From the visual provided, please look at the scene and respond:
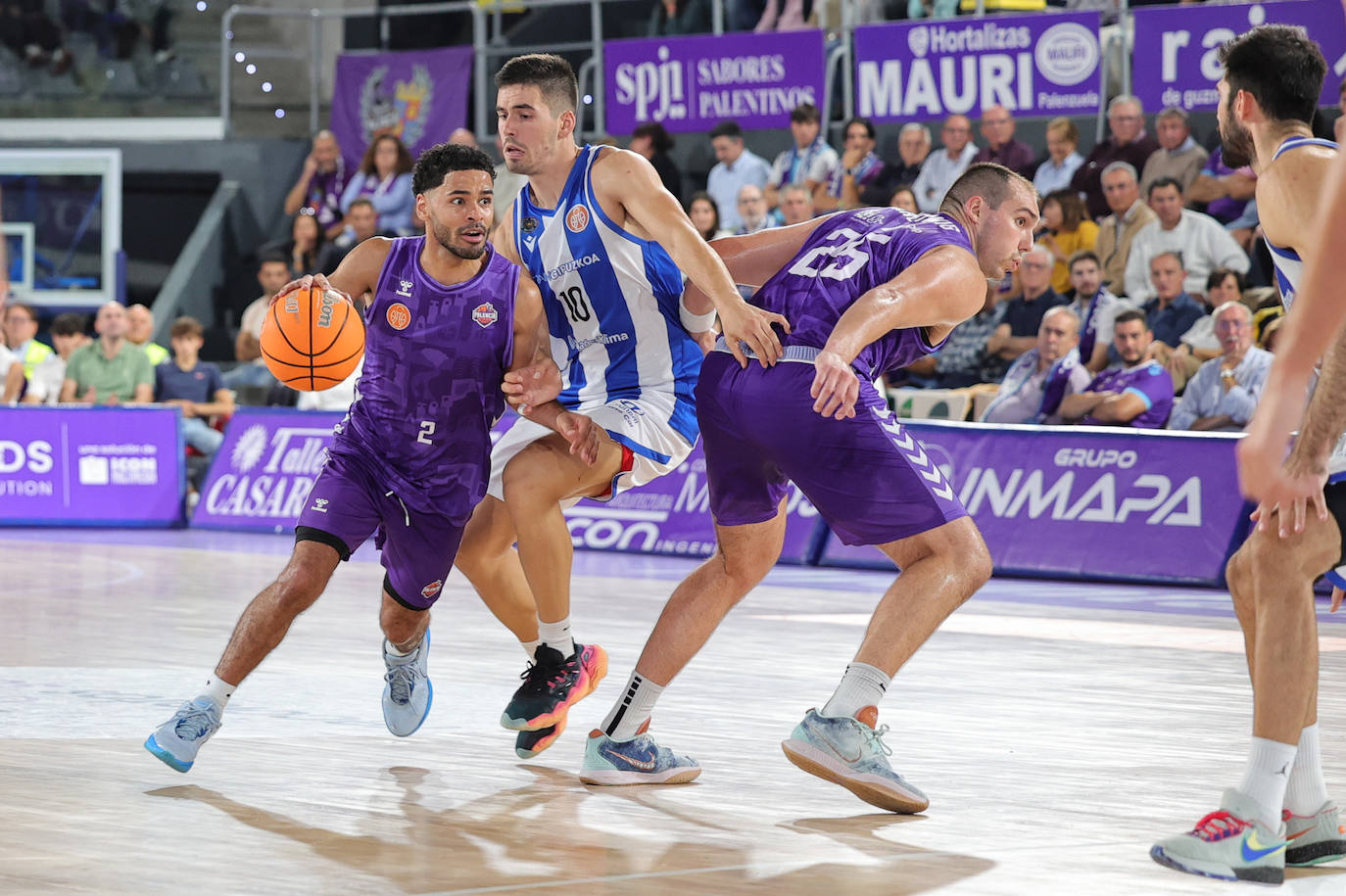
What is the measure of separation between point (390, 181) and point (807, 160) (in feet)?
15.3

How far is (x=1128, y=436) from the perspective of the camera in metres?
11.6

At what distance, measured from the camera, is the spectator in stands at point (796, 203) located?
49.5 ft

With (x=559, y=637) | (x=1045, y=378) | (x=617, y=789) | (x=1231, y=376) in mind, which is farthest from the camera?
(x=1045, y=378)

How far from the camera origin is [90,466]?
15.9m

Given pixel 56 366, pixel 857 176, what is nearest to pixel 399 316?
pixel 857 176

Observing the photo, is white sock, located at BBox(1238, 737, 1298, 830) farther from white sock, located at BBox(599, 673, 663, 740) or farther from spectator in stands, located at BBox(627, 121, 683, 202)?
spectator in stands, located at BBox(627, 121, 683, 202)

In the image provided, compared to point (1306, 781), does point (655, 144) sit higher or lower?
higher

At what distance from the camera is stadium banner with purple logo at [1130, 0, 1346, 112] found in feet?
45.5

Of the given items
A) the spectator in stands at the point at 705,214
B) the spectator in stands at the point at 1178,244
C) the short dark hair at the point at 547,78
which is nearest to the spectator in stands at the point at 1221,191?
the spectator in stands at the point at 1178,244

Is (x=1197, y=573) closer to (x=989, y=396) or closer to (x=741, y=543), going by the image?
(x=989, y=396)

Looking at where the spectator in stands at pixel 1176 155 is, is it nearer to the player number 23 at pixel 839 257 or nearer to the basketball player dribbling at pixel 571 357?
the basketball player dribbling at pixel 571 357

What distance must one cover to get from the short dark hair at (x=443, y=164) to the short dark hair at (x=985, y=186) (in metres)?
1.52

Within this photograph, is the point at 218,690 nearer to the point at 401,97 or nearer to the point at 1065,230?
the point at 1065,230

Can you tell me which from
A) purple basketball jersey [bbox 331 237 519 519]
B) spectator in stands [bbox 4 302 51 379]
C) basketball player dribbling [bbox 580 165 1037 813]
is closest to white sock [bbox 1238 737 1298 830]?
basketball player dribbling [bbox 580 165 1037 813]
